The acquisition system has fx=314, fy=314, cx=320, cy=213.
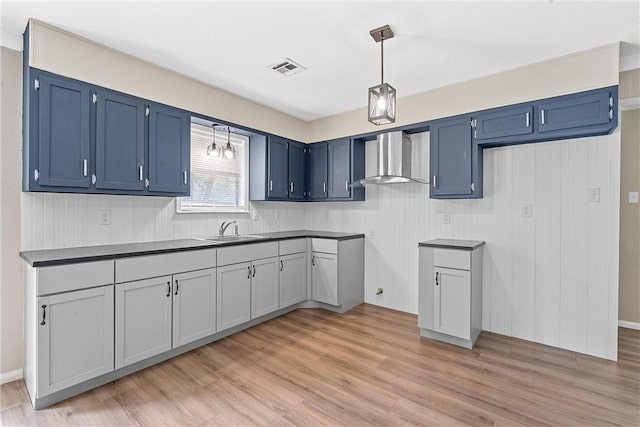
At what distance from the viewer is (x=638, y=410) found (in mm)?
2006

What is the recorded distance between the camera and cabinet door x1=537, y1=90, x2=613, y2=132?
2559 millimetres

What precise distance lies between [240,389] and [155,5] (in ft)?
8.77

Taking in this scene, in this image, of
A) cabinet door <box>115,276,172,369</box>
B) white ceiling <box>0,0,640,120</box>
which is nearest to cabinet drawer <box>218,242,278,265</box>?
cabinet door <box>115,276,172,369</box>

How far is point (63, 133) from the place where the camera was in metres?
2.32

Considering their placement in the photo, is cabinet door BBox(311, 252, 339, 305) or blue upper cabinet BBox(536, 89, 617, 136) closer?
blue upper cabinet BBox(536, 89, 617, 136)

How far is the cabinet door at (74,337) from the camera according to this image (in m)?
1.99

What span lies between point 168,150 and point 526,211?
3523 millimetres

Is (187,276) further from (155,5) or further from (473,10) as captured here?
(473,10)

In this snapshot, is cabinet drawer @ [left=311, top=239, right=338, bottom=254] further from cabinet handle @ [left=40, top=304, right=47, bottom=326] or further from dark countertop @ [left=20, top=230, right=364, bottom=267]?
cabinet handle @ [left=40, top=304, right=47, bottom=326]

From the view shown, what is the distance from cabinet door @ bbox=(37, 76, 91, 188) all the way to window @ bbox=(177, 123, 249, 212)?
102cm

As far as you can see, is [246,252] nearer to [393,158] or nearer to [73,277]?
[73,277]

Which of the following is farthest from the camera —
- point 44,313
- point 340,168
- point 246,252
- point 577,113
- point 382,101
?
point 340,168

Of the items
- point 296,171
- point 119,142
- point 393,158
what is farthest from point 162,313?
point 393,158

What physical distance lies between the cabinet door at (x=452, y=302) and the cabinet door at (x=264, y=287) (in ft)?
5.68
